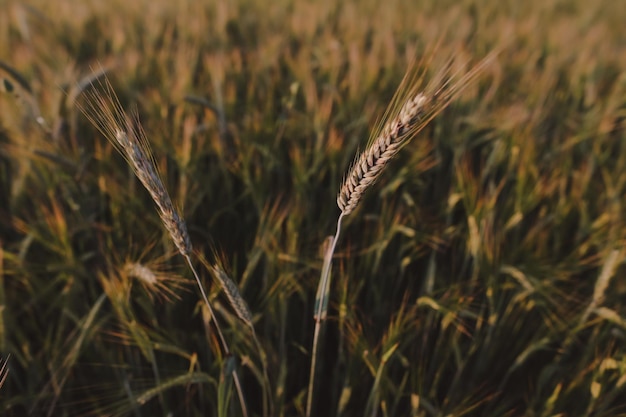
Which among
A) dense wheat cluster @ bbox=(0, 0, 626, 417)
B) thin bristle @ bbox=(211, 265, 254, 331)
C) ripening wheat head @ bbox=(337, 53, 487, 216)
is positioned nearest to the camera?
ripening wheat head @ bbox=(337, 53, 487, 216)

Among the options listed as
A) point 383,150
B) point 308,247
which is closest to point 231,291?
point 383,150

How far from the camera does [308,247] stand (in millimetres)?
1289

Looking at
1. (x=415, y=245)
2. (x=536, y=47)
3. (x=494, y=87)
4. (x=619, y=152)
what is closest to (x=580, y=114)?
(x=619, y=152)

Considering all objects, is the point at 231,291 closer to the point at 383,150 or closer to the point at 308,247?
the point at 383,150

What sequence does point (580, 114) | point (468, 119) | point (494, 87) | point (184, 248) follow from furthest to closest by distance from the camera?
point (580, 114) → point (494, 87) → point (468, 119) → point (184, 248)

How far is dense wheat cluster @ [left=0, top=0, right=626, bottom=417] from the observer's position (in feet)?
3.20

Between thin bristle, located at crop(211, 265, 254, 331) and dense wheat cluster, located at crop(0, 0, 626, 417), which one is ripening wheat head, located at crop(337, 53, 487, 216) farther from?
thin bristle, located at crop(211, 265, 254, 331)

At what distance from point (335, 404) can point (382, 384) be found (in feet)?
0.79

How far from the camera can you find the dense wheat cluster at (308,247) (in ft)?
3.20

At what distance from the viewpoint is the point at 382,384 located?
3.10 ft

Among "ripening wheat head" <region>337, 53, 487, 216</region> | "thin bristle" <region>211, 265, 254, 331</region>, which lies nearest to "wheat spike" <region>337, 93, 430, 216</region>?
"ripening wheat head" <region>337, 53, 487, 216</region>

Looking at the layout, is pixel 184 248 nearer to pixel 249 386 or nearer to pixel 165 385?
pixel 165 385

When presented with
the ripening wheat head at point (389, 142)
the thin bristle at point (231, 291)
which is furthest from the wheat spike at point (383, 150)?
the thin bristle at point (231, 291)

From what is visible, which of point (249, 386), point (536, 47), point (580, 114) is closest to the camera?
point (249, 386)
